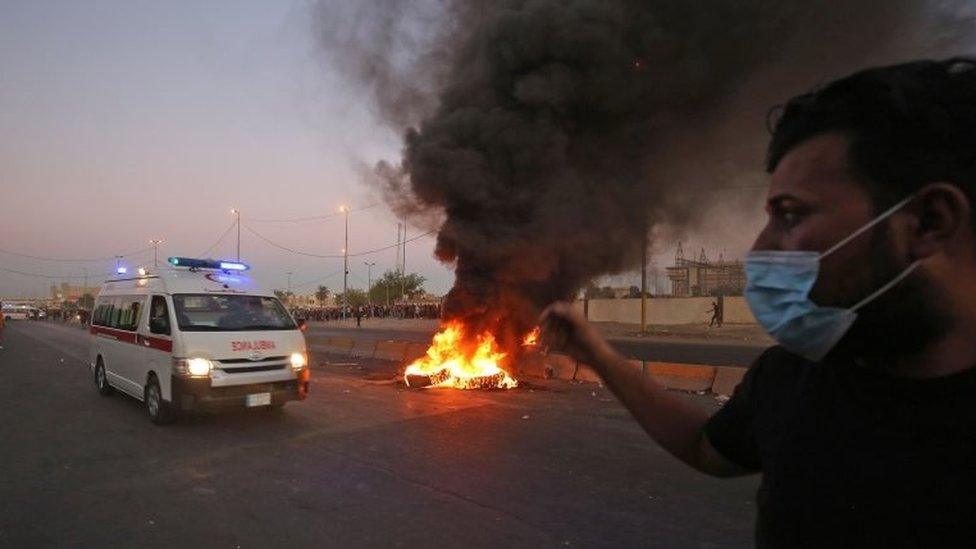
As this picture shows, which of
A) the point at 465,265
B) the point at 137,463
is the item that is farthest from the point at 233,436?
the point at 465,265

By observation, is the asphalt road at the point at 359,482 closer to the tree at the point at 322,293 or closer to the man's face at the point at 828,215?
the man's face at the point at 828,215

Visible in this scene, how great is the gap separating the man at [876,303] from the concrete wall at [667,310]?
108 ft

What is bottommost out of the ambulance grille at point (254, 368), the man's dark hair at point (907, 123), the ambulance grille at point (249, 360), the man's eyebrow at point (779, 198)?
the ambulance grille at point (254, 368)

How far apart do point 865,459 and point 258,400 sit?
7.68 meters

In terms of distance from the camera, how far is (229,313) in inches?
334

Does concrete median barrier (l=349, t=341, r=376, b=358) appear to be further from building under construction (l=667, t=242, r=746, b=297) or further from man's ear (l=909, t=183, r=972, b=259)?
building under construction (l=667, t=242, r=746, b=297)

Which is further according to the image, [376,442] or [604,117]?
[604,117]

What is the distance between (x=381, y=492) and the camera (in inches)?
204

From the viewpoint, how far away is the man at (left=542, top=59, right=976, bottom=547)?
1.10 metres

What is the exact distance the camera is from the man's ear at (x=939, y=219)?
3.56 feet

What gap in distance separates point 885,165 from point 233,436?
755 centimetres

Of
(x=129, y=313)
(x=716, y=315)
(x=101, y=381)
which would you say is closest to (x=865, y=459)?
(x=129, y=313)

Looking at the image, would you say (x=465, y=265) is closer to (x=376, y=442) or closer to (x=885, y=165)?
(x=376, y=442)

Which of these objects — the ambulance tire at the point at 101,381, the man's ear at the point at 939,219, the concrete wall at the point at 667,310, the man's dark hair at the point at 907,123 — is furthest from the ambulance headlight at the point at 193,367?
the concrete wall at the point at 667,310
